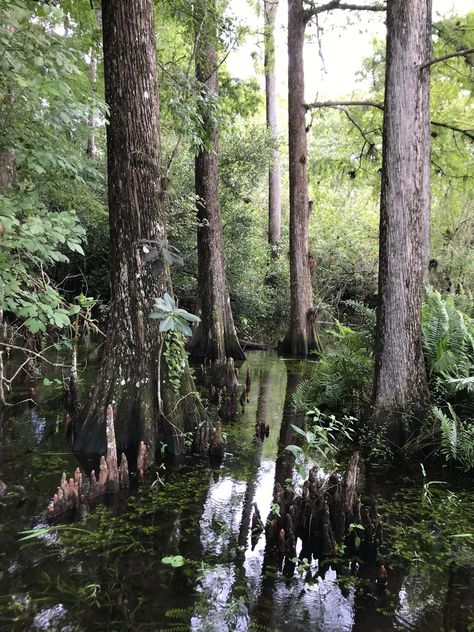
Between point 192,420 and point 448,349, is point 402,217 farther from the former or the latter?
point 192,420

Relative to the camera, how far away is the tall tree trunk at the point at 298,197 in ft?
35.3

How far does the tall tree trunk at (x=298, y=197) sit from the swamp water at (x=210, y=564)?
7.40 meters

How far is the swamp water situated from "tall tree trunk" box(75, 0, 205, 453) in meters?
0.53

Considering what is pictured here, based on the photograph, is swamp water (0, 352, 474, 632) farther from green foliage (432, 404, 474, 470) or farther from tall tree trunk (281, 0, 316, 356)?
tall tree trunk (281, 0, 316, 356)

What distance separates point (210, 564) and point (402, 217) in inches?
146

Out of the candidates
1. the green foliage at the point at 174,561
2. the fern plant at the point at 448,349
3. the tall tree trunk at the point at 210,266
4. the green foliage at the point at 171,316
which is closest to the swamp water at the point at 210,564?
the green foliage at the point at 174,561

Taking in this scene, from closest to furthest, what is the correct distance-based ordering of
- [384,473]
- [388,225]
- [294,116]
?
[384,473] < [388,225] < [294,116]

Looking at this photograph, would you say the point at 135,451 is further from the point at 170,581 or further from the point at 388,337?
the point at 388,337

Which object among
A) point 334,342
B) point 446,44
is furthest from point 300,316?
point 446,44

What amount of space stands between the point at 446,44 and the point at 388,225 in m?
5.94

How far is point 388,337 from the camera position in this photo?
16.1 feet

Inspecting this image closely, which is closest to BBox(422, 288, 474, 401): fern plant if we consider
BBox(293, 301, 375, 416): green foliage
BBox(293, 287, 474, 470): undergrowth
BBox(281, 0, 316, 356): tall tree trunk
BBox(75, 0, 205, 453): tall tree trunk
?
BBox(293, 287, 474, 470): undergrowth

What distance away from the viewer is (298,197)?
11.3m

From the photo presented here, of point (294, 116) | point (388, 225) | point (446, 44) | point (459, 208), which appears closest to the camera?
point (388, 225)
